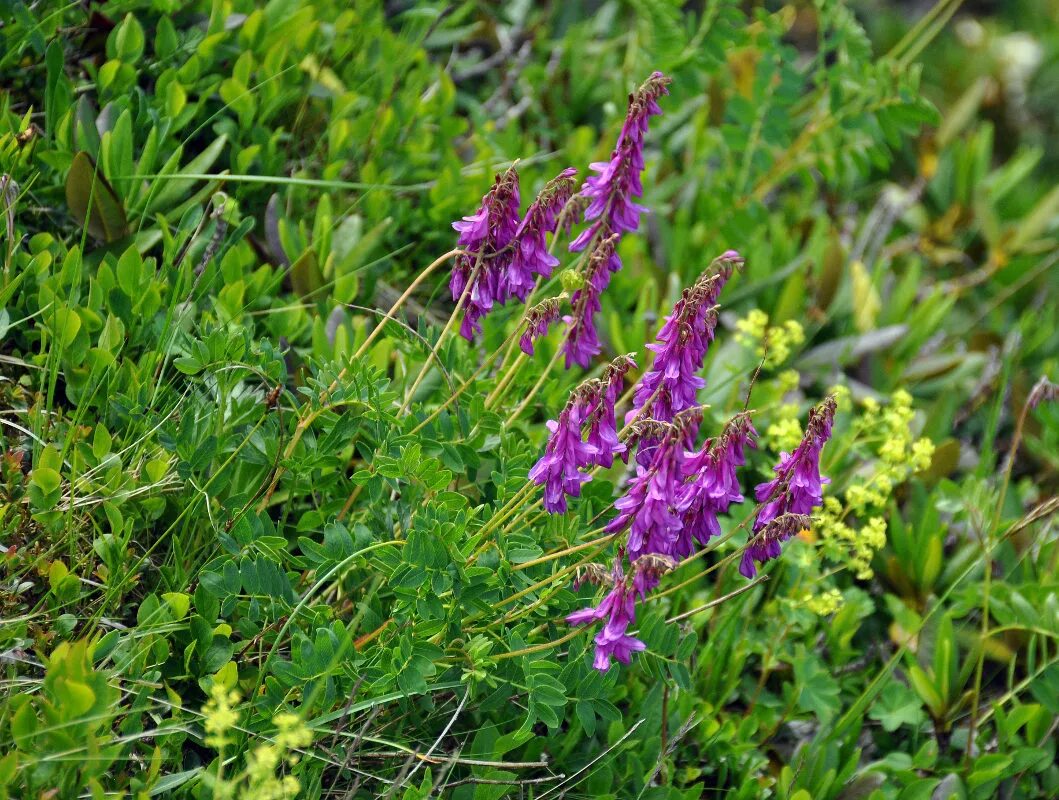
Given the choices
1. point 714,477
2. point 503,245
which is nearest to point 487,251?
point 503,245

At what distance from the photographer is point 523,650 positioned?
1.99 m

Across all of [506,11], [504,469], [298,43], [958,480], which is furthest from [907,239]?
[504,469]

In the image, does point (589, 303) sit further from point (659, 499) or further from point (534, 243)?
point (659, 499)

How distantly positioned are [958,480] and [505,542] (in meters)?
2.28

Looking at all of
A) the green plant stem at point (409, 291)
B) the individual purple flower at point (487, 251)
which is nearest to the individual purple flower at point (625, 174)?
the individual purple flower at point (487, 251)

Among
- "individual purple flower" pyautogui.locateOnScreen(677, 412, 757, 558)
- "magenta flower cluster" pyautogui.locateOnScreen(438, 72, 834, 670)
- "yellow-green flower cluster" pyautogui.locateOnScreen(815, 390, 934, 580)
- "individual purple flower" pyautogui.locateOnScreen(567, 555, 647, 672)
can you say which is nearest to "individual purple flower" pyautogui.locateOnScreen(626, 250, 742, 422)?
"magenta flower cluster" pyautogui.locateOnScreen(438, 72, 834, 670)

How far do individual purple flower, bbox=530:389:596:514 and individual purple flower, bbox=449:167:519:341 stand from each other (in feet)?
1.19

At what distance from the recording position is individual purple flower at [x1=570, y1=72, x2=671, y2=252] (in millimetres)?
2164

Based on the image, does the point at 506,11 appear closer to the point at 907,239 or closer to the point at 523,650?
the point at 907,239

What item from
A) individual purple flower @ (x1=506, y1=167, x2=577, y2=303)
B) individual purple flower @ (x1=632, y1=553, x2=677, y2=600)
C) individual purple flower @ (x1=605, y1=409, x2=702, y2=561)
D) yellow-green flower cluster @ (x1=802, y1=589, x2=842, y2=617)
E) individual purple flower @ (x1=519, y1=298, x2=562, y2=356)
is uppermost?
individual purple flower @ (x1=506, y1=167, x2=577, y2=303)

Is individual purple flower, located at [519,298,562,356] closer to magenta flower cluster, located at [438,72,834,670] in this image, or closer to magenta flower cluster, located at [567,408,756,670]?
magenta flower cluster, located at [438,72,834,670]

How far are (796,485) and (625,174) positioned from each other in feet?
2.48

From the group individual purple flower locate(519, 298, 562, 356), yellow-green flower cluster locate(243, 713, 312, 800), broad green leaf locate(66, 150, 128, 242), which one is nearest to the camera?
yellow-green flower cluster locate(243, 713, 312, 800)

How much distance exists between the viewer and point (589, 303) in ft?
7.14
